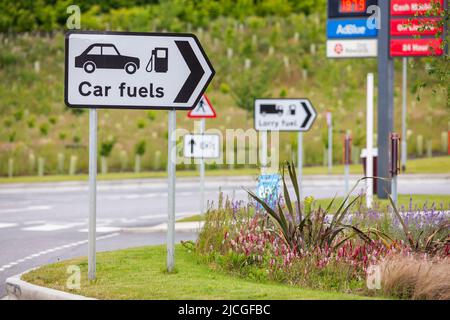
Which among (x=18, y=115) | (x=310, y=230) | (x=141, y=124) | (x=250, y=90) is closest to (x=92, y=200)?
(x=310, y=230)

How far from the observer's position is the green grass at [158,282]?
10023 mm

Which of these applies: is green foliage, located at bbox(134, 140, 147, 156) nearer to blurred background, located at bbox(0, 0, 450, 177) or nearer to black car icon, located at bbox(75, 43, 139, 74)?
blurred background, located at bbox(0, 0, 450, 177)

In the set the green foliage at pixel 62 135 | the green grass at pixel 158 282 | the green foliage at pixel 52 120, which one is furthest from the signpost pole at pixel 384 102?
the green foliage at pixel 52 120

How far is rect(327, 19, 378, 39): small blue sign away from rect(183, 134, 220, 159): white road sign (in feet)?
18.1

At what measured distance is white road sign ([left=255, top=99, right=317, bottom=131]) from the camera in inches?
766

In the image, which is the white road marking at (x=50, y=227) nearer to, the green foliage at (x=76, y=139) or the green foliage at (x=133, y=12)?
the green foliage at (x=76, y=139)

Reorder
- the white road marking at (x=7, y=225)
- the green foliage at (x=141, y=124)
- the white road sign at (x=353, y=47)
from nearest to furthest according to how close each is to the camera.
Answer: the white road marking at (x=7, y=225)
the white road sign at (x=353, y=47)
the green foliage at (x=141, y=124)

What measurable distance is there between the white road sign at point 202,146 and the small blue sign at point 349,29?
551cm

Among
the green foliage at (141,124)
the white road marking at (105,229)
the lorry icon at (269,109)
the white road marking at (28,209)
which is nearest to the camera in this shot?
the lorry icon at (269,109)

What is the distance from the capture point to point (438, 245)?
11797mm

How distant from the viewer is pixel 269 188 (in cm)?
1564

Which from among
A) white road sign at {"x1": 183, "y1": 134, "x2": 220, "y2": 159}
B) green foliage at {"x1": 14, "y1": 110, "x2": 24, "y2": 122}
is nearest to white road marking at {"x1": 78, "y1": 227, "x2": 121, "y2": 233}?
white road sign at {"x1": 183, "y1": 134, "x2": 220, "y2": 159}

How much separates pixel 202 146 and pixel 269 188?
3999 mm

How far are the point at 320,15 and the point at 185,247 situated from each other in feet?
189
